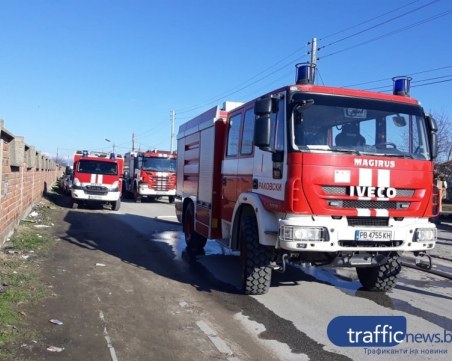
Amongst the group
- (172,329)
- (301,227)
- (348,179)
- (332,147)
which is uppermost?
(332,147)

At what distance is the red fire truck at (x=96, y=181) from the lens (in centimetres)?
2033

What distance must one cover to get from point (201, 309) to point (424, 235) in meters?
3.18

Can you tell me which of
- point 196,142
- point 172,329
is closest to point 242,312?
point 172,329

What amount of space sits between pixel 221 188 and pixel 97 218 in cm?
936

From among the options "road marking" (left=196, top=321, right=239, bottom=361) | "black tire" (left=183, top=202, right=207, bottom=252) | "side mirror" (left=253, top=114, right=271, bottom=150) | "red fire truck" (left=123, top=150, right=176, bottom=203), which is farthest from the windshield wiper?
"red fire truck" (left=123, top=150, right=176, bottom=203)

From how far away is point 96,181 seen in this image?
806 inches

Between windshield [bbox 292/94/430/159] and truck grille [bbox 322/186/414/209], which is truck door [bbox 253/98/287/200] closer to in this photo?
windshield [bbox 292/94/430/159]

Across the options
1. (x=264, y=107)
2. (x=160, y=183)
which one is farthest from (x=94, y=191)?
(x=264, y=107)

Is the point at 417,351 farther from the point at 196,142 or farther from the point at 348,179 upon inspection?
the point at 196,142

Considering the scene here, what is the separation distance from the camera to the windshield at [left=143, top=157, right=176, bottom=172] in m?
26.0

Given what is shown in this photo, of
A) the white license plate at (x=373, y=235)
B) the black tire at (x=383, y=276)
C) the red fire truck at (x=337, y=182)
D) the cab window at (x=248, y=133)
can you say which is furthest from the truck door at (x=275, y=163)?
the black tire at (x=383, y=276)

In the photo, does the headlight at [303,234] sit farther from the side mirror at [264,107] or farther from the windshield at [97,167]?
the windshield at [97,167]

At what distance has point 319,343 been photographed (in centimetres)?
509

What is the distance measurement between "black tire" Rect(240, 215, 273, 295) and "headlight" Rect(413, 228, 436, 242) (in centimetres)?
199
